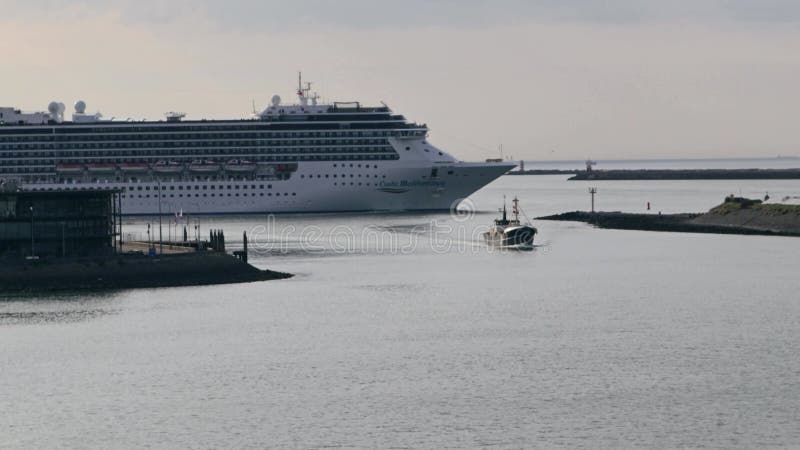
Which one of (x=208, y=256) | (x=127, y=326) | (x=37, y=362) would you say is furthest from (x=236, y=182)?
(x=37, y=362)

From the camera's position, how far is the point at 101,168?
145000mm

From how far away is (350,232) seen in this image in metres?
119

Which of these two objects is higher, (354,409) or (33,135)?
(33,135)

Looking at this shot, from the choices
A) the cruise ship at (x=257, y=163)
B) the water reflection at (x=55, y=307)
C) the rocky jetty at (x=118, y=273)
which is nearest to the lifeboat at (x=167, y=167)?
the cruise ship at (x=257, y=163)

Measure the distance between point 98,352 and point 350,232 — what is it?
6637cm

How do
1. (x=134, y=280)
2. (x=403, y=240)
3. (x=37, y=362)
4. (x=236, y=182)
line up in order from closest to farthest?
(x=37, y=362) < (x=134, y=280) < (x=403, y=240) < (x=236, y=182)

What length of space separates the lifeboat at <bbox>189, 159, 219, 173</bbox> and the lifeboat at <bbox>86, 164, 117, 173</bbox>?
26.8 ft

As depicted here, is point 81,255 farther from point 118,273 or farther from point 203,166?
point 203,166

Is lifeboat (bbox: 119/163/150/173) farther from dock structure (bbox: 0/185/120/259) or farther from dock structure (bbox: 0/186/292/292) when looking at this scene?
dock structure (bbox: 0/185/120/259)

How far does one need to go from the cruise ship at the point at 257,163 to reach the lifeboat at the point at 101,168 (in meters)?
0.10

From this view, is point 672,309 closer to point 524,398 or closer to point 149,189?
point 524,398

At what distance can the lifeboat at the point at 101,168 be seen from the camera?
145 metres

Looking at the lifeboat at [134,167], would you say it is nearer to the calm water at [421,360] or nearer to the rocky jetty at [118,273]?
the calm water at [421,360]

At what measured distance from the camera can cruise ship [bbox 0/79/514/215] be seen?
141750 millimetres
